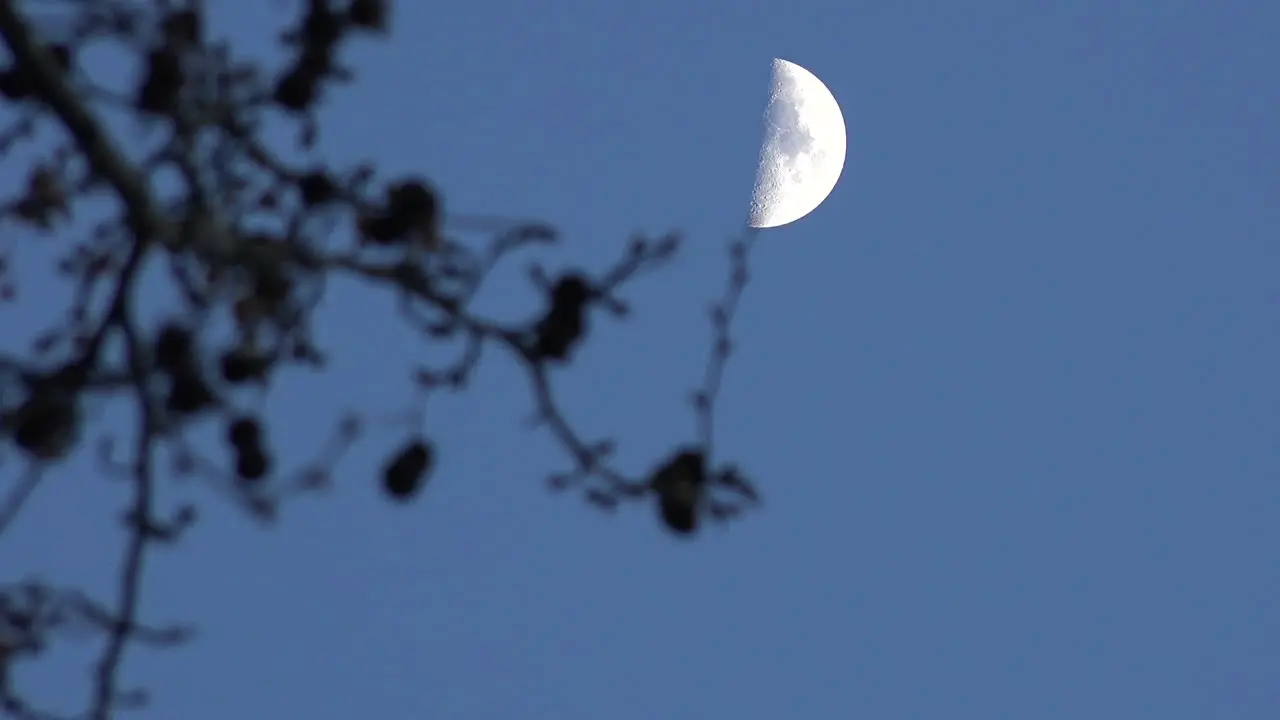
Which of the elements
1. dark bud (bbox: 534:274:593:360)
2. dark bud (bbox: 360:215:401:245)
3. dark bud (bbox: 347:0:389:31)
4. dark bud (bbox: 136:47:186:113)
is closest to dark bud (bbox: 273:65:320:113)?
dark bud (bbox: 347:0:389:31)

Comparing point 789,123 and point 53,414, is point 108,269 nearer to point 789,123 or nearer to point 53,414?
point 53,414

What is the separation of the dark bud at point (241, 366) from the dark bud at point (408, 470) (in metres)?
0.48

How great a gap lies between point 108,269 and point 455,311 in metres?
1.42

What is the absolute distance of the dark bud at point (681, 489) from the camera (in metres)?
4.71

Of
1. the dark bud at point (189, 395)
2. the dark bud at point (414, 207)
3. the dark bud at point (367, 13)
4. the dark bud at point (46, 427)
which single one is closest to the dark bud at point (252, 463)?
the dark bud at point (189, 395)

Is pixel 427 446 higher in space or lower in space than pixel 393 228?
lower

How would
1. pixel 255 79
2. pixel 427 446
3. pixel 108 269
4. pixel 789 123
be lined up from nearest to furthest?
1. pixel 427 446
2. pixel 255 79
3. pixel 108 269
4. pixel 789 123

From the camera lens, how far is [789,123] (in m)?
13.7

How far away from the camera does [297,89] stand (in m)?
5.22

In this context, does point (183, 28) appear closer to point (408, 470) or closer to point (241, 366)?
point (241, 366)

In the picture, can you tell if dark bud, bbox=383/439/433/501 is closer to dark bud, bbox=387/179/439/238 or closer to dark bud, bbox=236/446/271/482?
dark bud, bbox=236/446/271/482

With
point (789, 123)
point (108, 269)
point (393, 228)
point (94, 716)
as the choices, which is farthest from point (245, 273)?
point (789, 123)

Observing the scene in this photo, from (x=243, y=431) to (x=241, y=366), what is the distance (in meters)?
0.22

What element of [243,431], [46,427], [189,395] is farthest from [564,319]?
[46,427]
